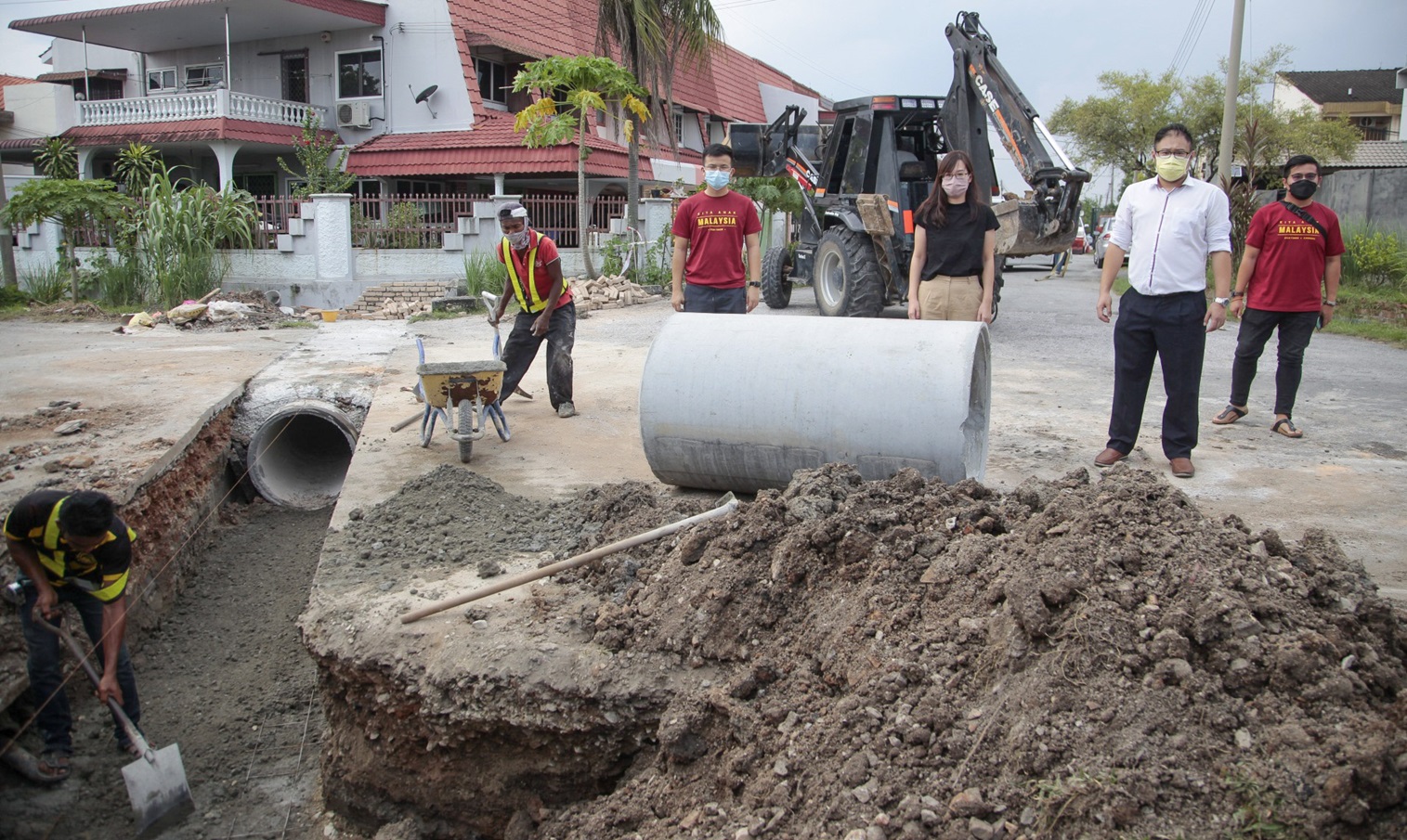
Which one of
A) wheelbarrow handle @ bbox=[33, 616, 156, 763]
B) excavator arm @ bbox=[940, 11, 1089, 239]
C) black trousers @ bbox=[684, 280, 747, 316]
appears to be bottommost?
wheelbarrow handle @ bbox=[33, 616, 156, 763]

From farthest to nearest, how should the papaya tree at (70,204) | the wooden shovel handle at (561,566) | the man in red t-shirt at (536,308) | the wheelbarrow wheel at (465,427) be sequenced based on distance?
the papaya tree at (70,204)
the man in red t-shirt at (536,308)
the wheelbarrow wheel at (465,427)
the wooden shovel handle at (561,566)

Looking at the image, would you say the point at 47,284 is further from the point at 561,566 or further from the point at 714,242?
the point at 561,566

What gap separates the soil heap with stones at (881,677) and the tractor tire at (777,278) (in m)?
10.1

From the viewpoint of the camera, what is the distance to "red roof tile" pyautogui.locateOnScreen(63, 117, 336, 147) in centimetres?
2025

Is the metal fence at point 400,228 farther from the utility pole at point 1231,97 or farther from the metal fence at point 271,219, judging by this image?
the utility pole at point 1231,97

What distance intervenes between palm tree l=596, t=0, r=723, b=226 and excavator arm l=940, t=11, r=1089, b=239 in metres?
8.72

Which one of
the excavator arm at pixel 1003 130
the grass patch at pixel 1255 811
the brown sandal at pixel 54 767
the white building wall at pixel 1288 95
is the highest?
the white building wall at pixel 1288 95

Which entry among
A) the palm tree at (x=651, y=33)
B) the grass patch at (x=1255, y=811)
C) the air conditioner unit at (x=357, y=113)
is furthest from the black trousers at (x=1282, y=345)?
the air conditioner unit at (x=357, y=113)

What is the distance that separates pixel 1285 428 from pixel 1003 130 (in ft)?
16.1

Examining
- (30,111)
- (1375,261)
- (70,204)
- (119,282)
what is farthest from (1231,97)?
(30,111)

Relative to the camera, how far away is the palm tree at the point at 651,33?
62.3 ft

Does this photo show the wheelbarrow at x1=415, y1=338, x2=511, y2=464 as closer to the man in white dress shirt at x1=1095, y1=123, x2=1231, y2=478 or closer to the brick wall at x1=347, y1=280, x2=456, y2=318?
the man in white dress shirt at x1=1095, y1=123, x2=1231, y2=478

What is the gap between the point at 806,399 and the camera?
4297 millimetres

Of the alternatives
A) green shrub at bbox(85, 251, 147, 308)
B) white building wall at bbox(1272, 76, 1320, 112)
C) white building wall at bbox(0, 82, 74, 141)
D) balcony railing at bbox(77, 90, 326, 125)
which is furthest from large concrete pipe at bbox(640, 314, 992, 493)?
white building wall at bbox(1272, 76, 1320, 112)
